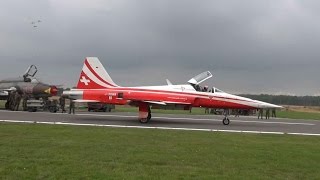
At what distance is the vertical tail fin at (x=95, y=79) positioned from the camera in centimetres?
2536

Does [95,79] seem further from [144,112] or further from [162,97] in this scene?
[162,97]

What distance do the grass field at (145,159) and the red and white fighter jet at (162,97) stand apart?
32.9 ft

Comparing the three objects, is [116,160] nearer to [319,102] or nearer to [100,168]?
[100,168]

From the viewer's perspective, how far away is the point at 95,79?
83.6 ft

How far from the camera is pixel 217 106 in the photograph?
79.9 feet

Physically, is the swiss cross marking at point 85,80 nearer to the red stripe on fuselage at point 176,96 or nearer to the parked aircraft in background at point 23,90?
the red stripe on fuselage at point 176,96

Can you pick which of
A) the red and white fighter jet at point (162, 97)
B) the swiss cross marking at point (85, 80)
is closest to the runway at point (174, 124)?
the red and white fighter jet at point (162, 97)

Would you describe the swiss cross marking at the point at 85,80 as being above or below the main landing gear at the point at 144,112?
above

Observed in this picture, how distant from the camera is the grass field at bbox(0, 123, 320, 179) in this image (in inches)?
312

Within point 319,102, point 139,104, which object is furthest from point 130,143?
point 319,102

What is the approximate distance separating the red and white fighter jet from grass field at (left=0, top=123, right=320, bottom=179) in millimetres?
10038

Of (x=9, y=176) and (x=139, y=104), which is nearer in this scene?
(x=9, y=176)

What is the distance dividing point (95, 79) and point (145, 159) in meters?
16.6

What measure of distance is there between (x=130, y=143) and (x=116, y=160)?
10.3 feet
